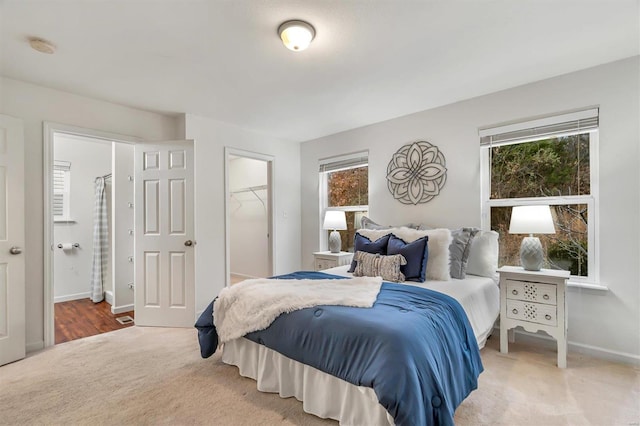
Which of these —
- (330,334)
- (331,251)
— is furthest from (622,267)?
(331,251)

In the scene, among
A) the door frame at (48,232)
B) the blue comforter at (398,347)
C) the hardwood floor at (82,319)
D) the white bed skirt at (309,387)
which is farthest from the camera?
the hardwood floor at (82,319)

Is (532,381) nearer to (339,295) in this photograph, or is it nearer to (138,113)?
(339,295)

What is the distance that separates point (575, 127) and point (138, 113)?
14.4 feet

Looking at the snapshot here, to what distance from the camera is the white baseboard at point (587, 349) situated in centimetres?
240

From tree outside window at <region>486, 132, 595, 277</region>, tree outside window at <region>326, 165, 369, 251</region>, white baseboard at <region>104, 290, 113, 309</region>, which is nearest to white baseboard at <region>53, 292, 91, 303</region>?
white baseboard at <region>104, 290, 113, 309</region>

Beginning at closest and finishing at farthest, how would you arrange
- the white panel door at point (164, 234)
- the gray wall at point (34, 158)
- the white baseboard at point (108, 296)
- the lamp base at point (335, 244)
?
the gray wall at point (34, 158) → the white panel door at point (164, 234) → the lamp base at point (335, 244) → the white baseboard at point (108, 296)

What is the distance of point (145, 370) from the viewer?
2.39 meters

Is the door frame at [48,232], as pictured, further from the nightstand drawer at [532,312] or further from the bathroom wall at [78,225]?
the nightstand drawer at [532,312]

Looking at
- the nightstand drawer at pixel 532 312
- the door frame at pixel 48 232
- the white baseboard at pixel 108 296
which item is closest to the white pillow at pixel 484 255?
the nightstand drawer at pixel 532 312

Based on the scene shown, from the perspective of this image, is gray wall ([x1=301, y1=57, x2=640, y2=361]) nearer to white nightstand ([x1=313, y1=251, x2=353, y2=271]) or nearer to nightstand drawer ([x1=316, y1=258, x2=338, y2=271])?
white nightstand ([x1=313, y1=251, x2=353, y2=271])

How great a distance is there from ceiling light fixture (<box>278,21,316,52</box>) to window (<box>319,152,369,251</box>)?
89.7 inches

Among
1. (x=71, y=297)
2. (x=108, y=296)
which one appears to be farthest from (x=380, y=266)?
(x=71, y=297)

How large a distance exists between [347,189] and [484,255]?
2.09 metres

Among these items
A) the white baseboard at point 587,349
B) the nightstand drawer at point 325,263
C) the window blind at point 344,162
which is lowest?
the white baseboard at point 587,349
